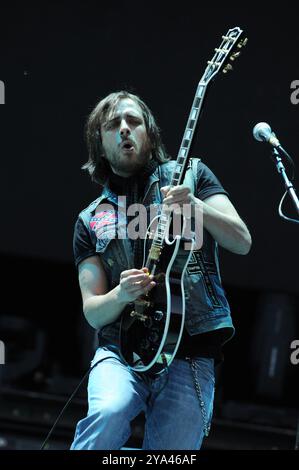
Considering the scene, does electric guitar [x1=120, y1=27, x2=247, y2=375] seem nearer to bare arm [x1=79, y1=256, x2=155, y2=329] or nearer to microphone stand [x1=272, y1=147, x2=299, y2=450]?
bare arm [x1=79, y1=256, x2=155, y2=329]

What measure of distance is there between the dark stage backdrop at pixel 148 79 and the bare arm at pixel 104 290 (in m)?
2.73

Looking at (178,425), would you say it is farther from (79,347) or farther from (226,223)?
(79,347)

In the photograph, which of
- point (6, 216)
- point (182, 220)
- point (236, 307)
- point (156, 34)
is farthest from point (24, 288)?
point (182, 220)

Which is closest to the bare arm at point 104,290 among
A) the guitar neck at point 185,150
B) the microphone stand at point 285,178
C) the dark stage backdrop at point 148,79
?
the guitar neck at point 185,150

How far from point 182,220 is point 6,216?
3.41 meters

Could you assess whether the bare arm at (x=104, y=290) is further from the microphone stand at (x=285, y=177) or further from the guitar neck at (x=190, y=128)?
the microphone stand at (x=285, y=177)

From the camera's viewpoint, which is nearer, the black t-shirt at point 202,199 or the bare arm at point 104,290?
the bare arm at point 104,290

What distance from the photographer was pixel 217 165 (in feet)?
18.1

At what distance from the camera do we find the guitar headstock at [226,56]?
8.75 ft

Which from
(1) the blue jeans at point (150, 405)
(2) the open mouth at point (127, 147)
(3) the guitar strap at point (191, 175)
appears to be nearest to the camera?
(1) the blue jeans at point (150, 405)

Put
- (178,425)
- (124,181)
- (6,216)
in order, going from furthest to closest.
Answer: (6,216)
(124,181)
(178,425)

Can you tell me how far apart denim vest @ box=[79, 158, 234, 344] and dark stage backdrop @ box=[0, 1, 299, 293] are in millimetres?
2563

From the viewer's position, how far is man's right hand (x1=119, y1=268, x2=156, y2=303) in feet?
7.90

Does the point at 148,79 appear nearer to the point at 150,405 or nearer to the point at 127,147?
the point at 127,147
